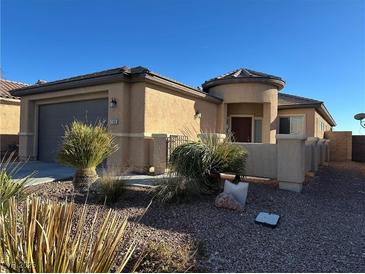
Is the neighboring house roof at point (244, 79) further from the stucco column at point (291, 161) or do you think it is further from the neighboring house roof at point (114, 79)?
the stucco column at point (291, 161)

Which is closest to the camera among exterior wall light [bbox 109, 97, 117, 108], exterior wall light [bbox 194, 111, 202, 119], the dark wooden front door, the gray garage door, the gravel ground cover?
the gravel ground cover

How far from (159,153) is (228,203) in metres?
4.91

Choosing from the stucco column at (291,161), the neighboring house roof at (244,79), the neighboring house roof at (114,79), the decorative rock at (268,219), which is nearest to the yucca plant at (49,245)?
the decorative rock at (268,219)

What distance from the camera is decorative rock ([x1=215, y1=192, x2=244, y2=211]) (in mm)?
6031

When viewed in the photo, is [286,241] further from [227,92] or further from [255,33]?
[227,92]

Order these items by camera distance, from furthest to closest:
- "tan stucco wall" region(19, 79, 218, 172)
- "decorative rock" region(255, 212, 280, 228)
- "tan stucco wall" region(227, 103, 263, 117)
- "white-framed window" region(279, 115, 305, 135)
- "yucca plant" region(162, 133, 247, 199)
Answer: "white-framed window" region(279, 115, 305, 135), "tan stucco wall" region(227, 103, 263, 117), "tan stucco wall" region(19, 79, 218, 172), "yucca plant" region(162, 133, 247, 199), "decorative rock" region(255, 212, 280, 228)

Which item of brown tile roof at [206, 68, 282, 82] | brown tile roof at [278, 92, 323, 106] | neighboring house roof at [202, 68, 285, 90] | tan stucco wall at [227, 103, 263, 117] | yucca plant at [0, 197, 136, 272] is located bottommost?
yucca plant at [0, 197, 136, 272]

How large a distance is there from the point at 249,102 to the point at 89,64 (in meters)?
9.61

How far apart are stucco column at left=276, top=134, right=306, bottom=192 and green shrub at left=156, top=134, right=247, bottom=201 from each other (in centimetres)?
147

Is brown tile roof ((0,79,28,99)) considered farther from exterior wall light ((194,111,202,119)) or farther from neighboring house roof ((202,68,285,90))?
neighboring house roof ((202,68,285,90))

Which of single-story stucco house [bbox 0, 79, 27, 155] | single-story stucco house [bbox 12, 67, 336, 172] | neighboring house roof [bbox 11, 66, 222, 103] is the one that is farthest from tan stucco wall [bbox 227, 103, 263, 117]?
single-story stucco house [bbox 0, 79, 27, 155]

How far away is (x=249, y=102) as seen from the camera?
616 inches

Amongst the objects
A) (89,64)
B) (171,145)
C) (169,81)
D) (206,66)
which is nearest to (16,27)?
(89,64)

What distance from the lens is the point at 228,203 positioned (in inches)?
239
